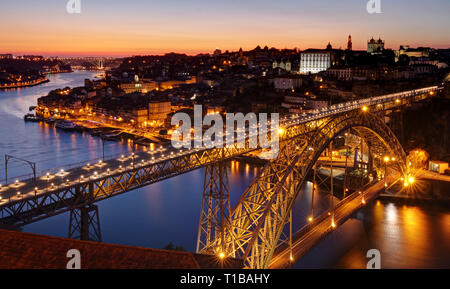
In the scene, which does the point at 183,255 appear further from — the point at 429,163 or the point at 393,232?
the point at 429,163

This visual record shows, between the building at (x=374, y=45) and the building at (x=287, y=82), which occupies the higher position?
the building at (x=374, y=45)

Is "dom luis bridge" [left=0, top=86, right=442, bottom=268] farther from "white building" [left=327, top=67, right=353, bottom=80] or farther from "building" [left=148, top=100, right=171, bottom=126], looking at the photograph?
"white building" [left=327, top=67, right=353, bottom=80]

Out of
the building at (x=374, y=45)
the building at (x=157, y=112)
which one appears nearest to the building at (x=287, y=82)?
the building at (x=157, y=112)

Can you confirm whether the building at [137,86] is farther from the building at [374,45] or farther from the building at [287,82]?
the building at [374,45]

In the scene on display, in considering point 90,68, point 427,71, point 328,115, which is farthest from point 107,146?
point 90,68

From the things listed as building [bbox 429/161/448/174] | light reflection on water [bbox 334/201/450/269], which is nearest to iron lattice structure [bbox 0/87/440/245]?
light reflection on water [bbox 334/201/450/269]

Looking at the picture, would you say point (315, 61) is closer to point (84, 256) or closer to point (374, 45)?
point (374, 45)

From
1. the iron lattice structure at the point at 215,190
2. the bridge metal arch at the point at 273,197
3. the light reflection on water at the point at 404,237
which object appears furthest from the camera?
the light reflection on water at the point at 404,237
